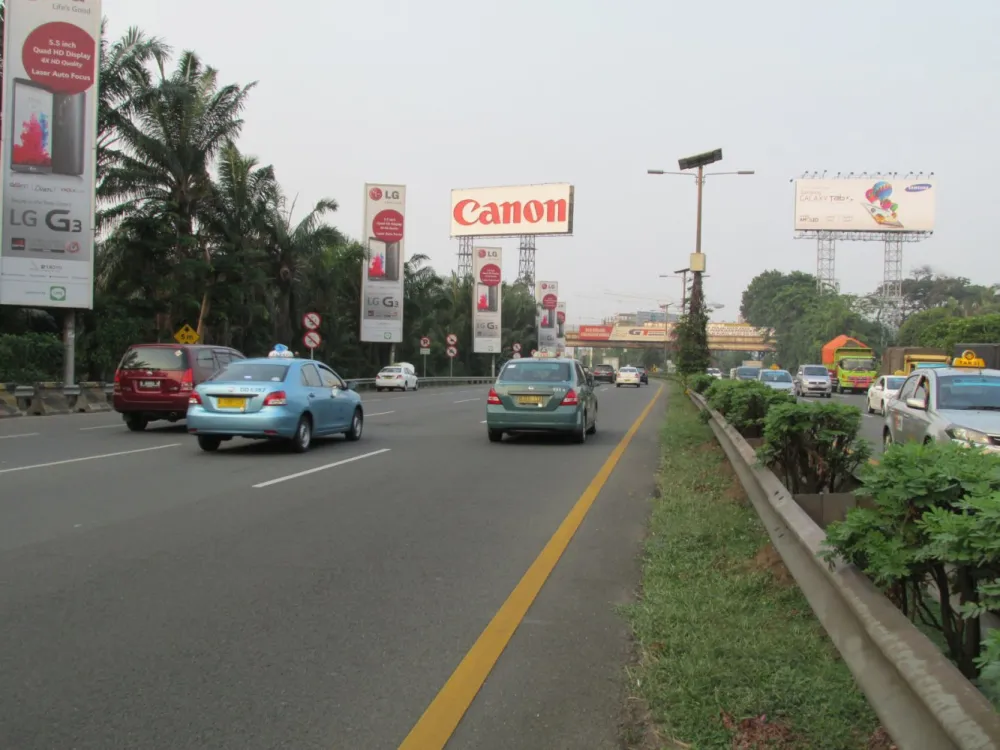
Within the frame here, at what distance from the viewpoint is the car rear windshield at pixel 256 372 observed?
44.9 feet

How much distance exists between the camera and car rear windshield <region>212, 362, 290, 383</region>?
539 inches

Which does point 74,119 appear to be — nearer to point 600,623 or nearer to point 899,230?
point 600,623

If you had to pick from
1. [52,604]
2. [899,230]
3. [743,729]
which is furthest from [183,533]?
[899,230]

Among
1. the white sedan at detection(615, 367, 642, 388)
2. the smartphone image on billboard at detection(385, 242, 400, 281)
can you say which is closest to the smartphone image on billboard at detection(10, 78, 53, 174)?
the smartphone image on billboard at detection(385, 242, 400, 281)

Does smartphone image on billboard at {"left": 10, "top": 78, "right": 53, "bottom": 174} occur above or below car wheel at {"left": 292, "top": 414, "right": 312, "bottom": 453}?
above

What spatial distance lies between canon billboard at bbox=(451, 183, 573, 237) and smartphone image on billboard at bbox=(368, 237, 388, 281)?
30768 millimetres

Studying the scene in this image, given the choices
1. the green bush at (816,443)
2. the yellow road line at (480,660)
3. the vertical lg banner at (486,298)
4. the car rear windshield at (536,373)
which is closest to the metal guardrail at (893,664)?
the yellow road line at (480,660)

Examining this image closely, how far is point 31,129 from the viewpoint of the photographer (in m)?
23.4

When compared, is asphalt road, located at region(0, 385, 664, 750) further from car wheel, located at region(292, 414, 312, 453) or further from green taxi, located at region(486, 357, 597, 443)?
green taxi, located at region(486, 357, 597, 443)

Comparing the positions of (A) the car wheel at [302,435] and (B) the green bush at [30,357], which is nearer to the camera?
(A) the car wheel at [302,435]

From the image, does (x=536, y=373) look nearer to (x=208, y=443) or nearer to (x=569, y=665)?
(x=208, y=443)

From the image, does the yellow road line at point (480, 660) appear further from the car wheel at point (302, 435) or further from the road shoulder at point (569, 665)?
the car wheel at point (302, 435)

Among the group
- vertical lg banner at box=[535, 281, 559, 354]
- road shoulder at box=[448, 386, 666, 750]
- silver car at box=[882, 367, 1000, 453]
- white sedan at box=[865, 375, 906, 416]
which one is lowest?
road shoulder at box=[448, 386, 666, 750]

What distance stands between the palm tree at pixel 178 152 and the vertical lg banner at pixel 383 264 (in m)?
13.4
